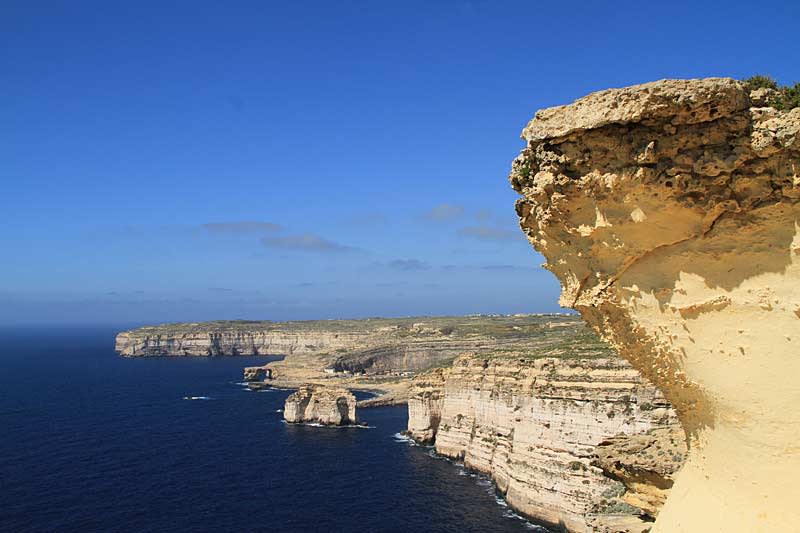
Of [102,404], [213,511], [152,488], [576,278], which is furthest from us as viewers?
[102,404]

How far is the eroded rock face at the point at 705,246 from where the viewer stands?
8.82 m

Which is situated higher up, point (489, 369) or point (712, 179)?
point (712, 179)

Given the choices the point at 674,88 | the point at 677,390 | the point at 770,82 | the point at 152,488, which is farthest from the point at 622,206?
the point at 152,488

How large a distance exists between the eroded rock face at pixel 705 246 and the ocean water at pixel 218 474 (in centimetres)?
3226

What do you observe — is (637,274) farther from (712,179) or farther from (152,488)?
(152,488)

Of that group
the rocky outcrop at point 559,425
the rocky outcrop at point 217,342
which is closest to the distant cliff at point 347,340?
the rocky outcrop at point 217,342

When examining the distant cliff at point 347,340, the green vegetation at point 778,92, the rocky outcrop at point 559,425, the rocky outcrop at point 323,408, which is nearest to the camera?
the green vegetation at point 778,92

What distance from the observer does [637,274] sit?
10.6 meters

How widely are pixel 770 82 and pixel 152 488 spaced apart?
170 ft

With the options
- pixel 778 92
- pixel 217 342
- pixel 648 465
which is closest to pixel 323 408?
pixel 648 465

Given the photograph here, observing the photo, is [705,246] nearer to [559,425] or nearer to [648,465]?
[648,465]

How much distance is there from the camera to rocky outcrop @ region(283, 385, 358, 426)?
240 feet

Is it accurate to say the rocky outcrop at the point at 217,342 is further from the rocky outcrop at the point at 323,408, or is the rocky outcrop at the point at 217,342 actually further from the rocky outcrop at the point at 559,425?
the rocky outcrop at the point at 559,425

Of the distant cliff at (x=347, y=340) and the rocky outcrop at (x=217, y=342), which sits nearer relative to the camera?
the distant cliff at (x=347, y=340)
